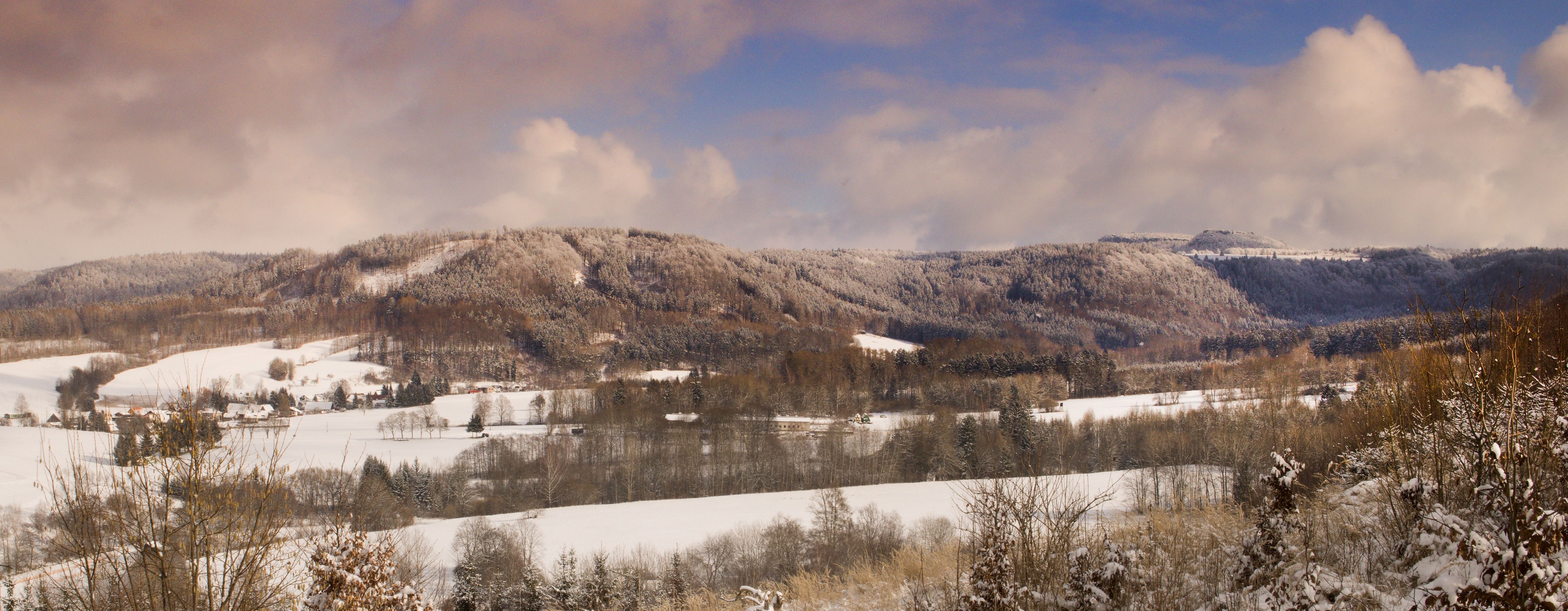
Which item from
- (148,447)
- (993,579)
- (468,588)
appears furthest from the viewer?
(468,588)

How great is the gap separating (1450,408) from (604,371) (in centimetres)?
13820

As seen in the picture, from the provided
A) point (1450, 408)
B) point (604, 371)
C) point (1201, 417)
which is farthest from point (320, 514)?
point (604, 371)

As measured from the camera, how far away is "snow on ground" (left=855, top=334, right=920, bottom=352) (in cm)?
16300

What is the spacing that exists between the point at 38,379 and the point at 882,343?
159733mm

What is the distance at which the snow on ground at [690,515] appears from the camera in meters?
39.2

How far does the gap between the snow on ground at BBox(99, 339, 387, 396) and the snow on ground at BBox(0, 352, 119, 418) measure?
672 centimetres

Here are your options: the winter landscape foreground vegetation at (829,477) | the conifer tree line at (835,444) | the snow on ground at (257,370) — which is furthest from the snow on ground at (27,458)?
the snow on ground at (257,370)

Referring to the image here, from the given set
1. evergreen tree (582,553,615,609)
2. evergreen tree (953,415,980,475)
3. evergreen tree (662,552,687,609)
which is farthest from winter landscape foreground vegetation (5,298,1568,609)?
evergreen tree (953,415,980,475)

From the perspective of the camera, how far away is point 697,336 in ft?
506

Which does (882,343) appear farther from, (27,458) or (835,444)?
(27,458)

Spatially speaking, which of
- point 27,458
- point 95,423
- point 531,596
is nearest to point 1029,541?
point 531,596

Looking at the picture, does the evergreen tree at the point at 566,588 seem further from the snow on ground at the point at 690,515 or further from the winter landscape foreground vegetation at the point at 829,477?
the snow on ground at the point at 690,515

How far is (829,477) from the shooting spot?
5684 centimetres

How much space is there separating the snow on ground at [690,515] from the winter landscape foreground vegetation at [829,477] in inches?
18.2
